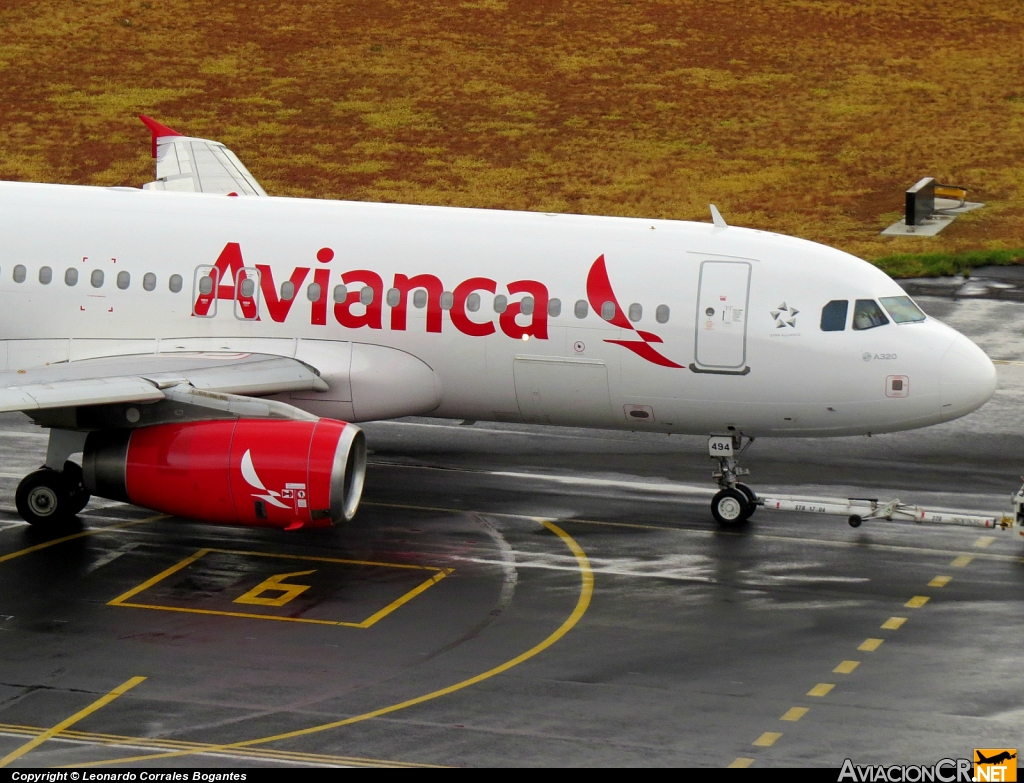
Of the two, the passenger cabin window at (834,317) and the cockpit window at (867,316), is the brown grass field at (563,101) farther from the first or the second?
the passenger cabin window at (834,317)

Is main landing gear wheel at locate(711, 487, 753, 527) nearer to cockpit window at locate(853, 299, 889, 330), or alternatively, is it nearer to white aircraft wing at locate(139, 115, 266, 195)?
cockpit window at locate(853, 299, 889, 330)

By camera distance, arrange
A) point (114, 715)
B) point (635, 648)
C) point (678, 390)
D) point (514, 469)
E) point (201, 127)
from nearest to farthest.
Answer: point (114, 715) < point (635, 648) < point (678, 390) < point (514, 469) < point (201, 127)

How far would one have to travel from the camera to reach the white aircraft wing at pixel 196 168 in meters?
37.5

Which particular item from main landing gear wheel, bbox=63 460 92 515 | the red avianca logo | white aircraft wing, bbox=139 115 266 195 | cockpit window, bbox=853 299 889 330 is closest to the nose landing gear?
the red avianca logo

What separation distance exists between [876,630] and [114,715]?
10.3m

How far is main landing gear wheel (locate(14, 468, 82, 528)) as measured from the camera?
2714cm

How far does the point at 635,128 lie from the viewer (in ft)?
203

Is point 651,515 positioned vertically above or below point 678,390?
below

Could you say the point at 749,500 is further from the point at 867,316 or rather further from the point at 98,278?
the point at 98,278

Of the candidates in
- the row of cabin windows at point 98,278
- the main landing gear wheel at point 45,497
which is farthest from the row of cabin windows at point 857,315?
the main landing gear wheel at point 45,497

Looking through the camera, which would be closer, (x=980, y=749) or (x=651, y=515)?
(x=980, y=749)

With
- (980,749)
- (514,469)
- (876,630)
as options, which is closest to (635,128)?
(514,469)

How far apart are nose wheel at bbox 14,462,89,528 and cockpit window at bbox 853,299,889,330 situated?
42.1ft

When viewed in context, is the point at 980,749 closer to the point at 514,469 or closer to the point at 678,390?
the point at 678,390
